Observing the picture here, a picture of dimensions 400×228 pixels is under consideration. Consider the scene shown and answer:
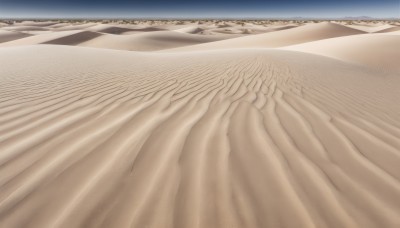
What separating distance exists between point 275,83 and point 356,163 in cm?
310

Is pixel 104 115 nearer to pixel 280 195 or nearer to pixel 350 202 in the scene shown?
pixel 280 195

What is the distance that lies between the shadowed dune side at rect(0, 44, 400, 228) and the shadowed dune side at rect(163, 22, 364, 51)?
18.4m

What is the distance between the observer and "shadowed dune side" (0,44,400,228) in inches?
67.1

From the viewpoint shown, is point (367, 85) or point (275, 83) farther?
point (367, 85)

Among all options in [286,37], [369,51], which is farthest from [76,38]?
[369,51]

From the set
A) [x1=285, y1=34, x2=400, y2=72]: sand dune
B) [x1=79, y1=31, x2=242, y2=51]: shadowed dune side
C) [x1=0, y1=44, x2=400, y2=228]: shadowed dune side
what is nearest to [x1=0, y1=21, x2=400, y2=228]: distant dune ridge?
[x1=0, y1=44, x2=400, y2=228]: shadowed dune side

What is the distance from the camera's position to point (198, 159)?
2291mm

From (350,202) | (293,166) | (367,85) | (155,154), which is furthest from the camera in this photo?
(367,85)

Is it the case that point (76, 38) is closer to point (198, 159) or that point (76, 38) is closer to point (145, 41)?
point (145, 41)

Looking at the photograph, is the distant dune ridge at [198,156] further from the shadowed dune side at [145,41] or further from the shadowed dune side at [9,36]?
the shadowed dune side at [9,36]

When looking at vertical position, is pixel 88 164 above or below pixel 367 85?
above

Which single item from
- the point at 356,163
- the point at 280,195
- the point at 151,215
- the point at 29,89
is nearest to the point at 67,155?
the point at 151,215

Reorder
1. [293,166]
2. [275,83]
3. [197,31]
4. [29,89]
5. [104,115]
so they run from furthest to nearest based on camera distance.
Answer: [197,31]
[275,83]
[29,89]
[104,115]
[293,166]

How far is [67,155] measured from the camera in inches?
91.7
